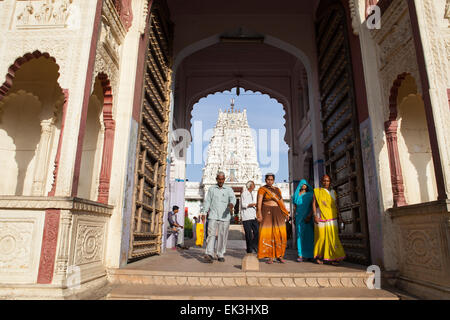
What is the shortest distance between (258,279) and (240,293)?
0.49m

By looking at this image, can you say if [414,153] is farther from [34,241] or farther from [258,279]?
[34,241]

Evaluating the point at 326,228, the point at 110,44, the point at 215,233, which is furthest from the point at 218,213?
the point at 110,44

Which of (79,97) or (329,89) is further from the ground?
(329,89)

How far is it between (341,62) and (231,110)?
3632 cm

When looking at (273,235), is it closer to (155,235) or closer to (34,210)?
(155,235)

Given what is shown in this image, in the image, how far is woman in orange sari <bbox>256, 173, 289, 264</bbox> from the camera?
4.89 metres

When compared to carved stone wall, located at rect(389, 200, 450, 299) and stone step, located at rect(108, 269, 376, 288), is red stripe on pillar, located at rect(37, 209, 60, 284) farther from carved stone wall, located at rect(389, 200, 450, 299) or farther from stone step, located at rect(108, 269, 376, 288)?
carved stone wall, located at rect(389, 200, 450, 299)

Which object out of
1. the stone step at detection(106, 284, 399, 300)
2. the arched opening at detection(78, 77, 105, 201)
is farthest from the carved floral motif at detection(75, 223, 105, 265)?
the arched opening at detection(78, 77, 105, 201)

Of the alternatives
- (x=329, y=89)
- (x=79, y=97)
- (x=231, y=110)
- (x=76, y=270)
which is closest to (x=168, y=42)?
(x=329, y=89)

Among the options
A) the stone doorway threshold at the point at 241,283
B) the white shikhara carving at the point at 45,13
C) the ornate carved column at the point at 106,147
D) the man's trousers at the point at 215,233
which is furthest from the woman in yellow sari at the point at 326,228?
the white shikhara carving at the point at 45,13

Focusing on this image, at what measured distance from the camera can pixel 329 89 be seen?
20.9 feet

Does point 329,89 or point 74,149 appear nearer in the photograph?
point 74,149

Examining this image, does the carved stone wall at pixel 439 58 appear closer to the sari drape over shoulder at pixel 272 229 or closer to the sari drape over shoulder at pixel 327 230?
the sari drape over shoulder at pixel 327 230

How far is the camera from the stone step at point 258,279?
3.61m
